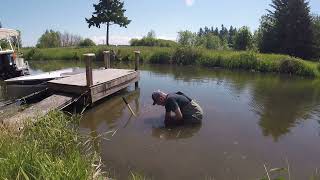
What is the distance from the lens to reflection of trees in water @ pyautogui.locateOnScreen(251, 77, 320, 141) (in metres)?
10.2

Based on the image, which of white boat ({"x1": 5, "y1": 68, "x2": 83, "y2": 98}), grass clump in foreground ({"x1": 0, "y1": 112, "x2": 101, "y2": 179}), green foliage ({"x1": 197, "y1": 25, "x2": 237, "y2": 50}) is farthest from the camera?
green foliage ({"x1": 197, "y1": 25, "x2": 237, "y2": 50})

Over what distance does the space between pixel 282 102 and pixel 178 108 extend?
657 cm

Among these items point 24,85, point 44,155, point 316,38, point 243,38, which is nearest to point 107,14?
point 243,38

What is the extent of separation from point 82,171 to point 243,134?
19.3ft

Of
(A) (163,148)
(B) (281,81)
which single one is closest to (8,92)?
(A) (163,148)

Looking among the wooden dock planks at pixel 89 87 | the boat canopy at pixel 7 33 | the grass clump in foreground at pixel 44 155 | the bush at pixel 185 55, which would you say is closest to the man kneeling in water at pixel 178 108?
the wooden dock planks at pixel 89 87

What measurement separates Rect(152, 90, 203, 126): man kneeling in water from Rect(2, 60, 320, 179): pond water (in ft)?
0.93

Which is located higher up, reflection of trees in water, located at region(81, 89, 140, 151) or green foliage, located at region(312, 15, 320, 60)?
green foliage, located at region(312, 15, 320, 60)

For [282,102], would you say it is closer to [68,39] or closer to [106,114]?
[106,114]

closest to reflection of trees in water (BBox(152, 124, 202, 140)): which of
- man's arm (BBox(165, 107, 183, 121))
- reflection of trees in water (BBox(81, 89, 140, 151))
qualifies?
man's arm (BBox(165, 107, 183, 121))

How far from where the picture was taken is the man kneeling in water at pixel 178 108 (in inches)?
350

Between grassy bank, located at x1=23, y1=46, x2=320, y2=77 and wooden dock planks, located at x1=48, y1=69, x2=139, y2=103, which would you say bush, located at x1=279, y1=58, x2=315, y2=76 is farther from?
wooden dock planks, located at x1=48, y1=69, x2=139, y2=103

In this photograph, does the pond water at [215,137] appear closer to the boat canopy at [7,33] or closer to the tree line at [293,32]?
the boat canopy at [7,33]

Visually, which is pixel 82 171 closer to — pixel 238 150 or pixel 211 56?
pixel 238 150
